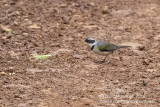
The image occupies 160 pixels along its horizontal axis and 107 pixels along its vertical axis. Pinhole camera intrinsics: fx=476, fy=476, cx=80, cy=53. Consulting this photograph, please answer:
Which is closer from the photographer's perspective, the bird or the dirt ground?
the dirt ground

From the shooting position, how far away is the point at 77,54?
981 centimetres

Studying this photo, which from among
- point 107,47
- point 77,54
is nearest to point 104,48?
point 107,47

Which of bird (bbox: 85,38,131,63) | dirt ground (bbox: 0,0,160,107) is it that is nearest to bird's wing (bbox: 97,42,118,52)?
bird (bbox: 85,38,131,63)

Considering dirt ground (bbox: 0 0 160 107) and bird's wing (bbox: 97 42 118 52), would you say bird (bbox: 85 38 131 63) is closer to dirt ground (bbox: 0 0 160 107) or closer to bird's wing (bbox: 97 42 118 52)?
bird's wing (bbox: 97 42 118 52)

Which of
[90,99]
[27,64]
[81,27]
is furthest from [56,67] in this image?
[81,27]

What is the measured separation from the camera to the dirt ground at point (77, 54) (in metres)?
7.48

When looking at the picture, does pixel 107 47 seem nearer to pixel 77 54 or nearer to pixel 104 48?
pixel 104 48

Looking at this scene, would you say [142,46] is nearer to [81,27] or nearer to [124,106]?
[81,27]

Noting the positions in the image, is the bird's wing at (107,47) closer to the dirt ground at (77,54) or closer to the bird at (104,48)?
the bird at (104,48)

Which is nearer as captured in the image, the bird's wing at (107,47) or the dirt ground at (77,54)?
the dirt ground at (77,54)

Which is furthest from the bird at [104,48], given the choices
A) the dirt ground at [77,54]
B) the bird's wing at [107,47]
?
the dirt ground at [77,54]

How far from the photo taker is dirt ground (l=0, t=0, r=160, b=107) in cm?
748

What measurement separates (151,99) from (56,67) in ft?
7.60

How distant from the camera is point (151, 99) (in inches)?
288
